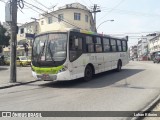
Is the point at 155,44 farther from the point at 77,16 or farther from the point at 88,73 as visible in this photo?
the point at 88,73

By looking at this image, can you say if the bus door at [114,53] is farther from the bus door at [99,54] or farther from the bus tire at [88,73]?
the bus tire at [88,73]

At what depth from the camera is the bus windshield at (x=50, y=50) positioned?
1368 centimetres

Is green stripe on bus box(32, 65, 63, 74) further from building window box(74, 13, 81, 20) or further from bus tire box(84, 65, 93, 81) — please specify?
building window box(74, 13, 81, 20)

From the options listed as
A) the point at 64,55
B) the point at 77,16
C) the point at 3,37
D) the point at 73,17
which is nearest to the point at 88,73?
the point at 64,55

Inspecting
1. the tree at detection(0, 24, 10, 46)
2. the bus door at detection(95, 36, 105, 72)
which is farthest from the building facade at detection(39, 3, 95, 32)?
the bus door at detection(95, 36, 105, 72)

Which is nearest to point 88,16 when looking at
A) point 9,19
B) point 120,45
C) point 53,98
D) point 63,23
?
point 63,23

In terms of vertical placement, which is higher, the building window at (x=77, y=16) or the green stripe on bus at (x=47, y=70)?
the building window at (x=77, y=16)

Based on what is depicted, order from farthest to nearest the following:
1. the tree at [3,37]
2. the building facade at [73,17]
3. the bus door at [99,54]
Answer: the building facade at [73,17] < the tree at [3,37] < the bus door at [99,54]

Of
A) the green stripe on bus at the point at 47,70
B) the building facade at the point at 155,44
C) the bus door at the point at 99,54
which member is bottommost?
the green stripe on bus at the point at 47,70

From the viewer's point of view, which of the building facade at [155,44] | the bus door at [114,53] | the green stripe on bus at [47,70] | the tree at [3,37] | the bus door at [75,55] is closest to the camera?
the green stripe on bus at [47,70]

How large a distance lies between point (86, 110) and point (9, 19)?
992 cm

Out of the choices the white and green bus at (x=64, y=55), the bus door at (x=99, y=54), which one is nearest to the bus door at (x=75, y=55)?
the white and green bus at (x=64, y=55)

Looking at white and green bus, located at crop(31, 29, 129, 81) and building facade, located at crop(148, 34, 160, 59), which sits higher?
building facade, located at crop(148, 34, 160, 59)

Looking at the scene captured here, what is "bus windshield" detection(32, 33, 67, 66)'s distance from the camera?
1368 cm
